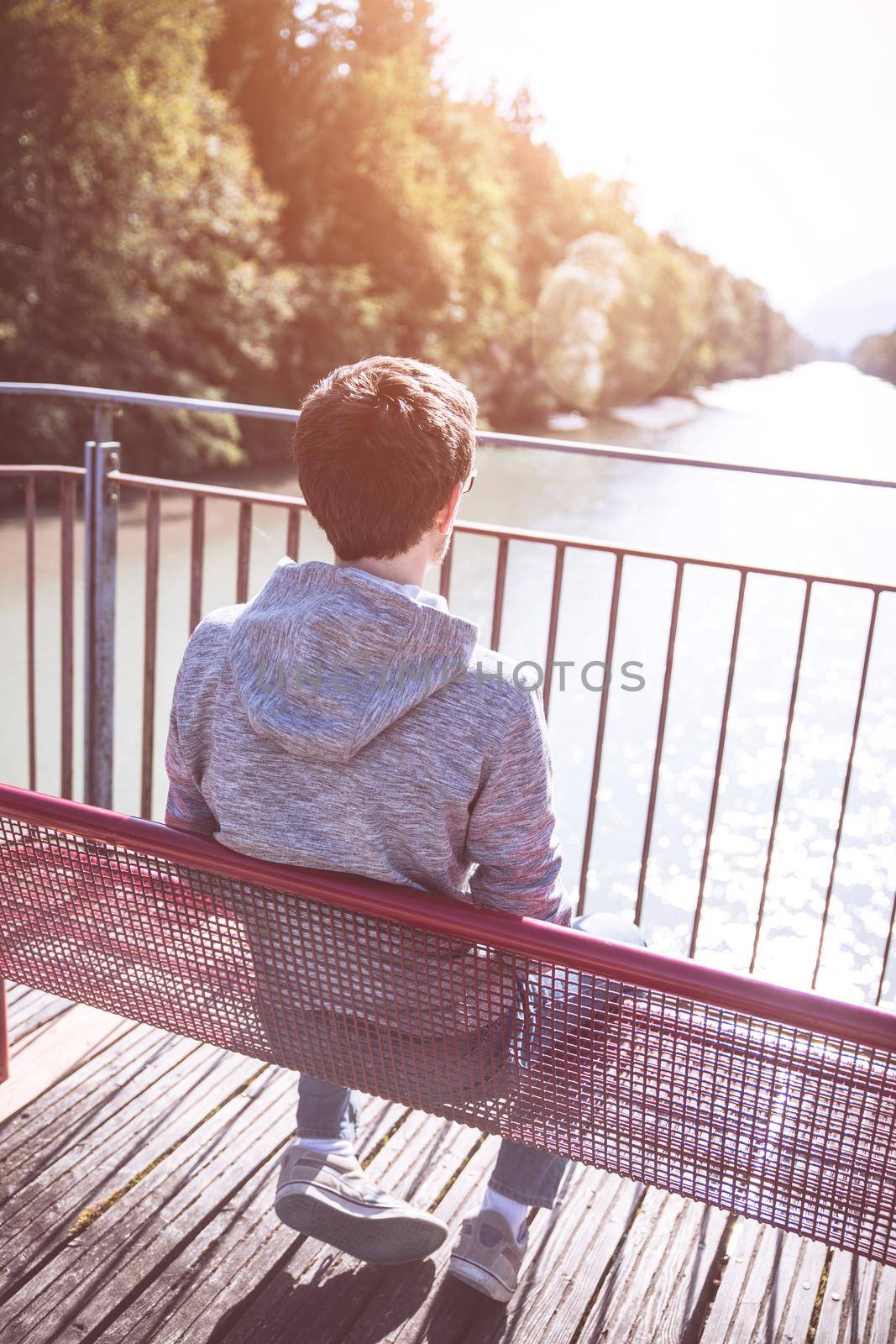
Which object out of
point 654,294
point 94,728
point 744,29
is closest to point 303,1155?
point 94,728

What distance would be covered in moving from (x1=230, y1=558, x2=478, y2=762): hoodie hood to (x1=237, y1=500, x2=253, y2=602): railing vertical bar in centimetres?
164

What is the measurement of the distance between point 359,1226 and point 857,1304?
0.87 metres

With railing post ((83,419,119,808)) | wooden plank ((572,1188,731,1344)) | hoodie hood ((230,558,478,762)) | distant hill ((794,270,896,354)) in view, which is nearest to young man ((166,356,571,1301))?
hoodie hood ((230,558,478,762))

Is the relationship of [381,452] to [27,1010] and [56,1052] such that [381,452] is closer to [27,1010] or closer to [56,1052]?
[56,1052]

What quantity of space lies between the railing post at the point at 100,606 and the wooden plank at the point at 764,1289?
2162mm

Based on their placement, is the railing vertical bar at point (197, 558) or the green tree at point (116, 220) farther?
the green tree at point (116, 220)

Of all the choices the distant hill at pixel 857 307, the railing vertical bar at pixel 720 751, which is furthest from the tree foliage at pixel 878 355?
the railing vertical bar at pixel 720 751

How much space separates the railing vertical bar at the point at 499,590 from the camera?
9.03ft

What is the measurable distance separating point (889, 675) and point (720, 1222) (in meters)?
6.15

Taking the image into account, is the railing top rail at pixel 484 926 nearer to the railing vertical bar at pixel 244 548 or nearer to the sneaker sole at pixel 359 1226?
the sneaker sole at pixel 359 1226

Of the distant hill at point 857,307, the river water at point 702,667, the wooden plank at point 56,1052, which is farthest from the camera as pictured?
the distant hill at point 857,307

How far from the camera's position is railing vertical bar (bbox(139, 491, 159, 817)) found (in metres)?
3.00

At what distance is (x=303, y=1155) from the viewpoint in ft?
5.89

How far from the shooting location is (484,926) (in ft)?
3.95
